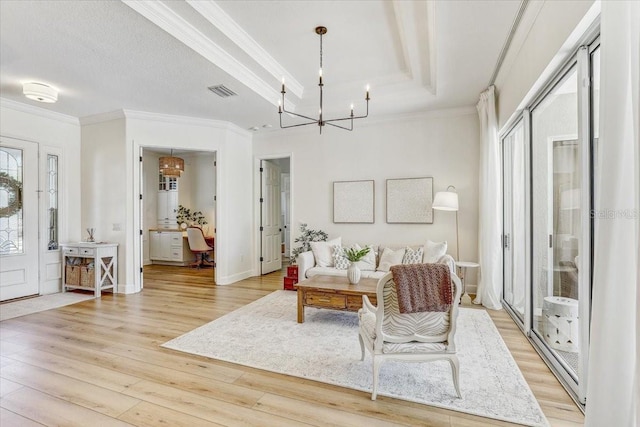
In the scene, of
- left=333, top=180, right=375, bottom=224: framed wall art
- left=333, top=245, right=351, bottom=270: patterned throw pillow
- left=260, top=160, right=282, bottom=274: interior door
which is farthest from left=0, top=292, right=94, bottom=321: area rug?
left=333, top=180, right=375, bottom=224: framed wall art

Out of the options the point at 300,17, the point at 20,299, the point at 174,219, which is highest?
the point at 300,17

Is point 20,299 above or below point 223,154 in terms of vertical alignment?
below

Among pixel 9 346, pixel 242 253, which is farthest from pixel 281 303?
pixel 9 346

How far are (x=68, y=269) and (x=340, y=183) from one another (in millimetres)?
4894

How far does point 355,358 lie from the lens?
283cm

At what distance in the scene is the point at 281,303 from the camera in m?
4.62

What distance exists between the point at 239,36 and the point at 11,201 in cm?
444

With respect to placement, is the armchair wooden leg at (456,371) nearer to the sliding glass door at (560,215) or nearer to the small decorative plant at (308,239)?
the sliding glass door at (560,215)

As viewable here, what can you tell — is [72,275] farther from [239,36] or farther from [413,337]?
[413,337]

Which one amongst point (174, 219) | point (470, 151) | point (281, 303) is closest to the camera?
point (281, 303)

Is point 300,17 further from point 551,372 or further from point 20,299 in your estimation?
point 20,299

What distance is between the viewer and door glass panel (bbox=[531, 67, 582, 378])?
2494 mm

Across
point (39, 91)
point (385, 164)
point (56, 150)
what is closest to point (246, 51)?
point (39, 91)

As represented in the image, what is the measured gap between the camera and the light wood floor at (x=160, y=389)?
6.63ft
